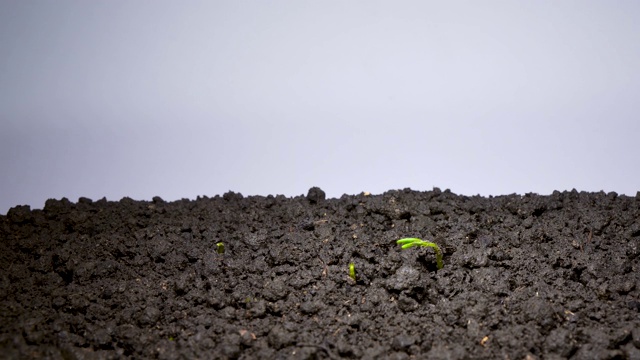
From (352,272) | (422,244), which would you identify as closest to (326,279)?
(352,272)

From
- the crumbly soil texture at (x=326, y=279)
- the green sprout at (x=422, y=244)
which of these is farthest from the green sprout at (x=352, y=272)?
the green sprout at (x=422, y=244)

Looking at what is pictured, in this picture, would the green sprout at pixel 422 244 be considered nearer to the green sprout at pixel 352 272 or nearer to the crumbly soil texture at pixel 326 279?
the crumbly soil texture at pixel 326 279

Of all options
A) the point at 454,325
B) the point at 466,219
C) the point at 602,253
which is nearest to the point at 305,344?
the point at 454,325

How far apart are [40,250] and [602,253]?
86.2 inches

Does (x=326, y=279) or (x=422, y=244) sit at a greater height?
(x=422, y=244)

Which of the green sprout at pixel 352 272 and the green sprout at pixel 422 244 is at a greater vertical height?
the green sprout at pixel 422 244

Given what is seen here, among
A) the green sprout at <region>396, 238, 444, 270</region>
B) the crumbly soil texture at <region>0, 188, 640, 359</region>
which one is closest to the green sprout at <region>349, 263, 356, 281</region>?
the crumbly soil texture at <region>0, 188, 640, 359</region>

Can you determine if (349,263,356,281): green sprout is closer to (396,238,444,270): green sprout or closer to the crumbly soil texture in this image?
the crumbly soil texture

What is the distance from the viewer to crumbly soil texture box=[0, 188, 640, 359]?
181 centimetres

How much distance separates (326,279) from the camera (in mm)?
2121

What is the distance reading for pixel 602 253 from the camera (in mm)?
2266

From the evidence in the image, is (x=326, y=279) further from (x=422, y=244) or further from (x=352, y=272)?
(x=422, y=244)

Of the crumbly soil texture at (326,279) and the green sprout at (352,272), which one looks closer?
the crumbly soil texture at (326,279)

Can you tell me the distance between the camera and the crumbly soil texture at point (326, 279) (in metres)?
1.81
